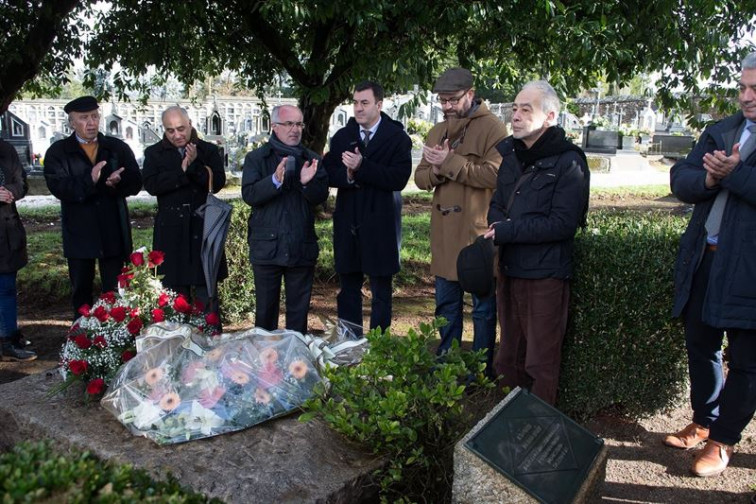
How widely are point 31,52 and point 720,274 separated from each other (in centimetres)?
735

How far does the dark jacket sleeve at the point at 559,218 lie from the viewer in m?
3.47

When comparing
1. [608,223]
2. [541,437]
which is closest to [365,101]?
[608,223]

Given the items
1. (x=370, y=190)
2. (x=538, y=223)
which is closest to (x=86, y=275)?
(x=370, y=190)

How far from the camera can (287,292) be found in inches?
180

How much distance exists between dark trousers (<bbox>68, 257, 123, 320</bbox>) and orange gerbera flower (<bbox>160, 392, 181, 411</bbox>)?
2129 mm

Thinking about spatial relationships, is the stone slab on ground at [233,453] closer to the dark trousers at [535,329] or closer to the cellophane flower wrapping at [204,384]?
the cellophane flower wrapping at [204,384]

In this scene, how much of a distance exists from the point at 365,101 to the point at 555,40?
232cm

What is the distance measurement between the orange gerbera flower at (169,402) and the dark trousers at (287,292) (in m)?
1.43

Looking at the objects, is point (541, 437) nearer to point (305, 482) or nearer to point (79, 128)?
point (305, 482)

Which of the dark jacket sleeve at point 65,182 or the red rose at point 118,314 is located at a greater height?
the dark jacket sleeve at point 65,182

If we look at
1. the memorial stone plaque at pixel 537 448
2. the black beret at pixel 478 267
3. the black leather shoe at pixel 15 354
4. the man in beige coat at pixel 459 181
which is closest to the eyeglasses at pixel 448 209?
the man in beige coat at pixel 459 181

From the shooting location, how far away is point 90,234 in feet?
15.9

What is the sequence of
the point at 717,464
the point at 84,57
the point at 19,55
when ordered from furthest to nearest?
1. the point at 84,57
2. the point at 19,55
3. the point at 717,464

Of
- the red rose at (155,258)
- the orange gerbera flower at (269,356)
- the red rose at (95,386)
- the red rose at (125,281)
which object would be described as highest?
the red rose at (155,258)
